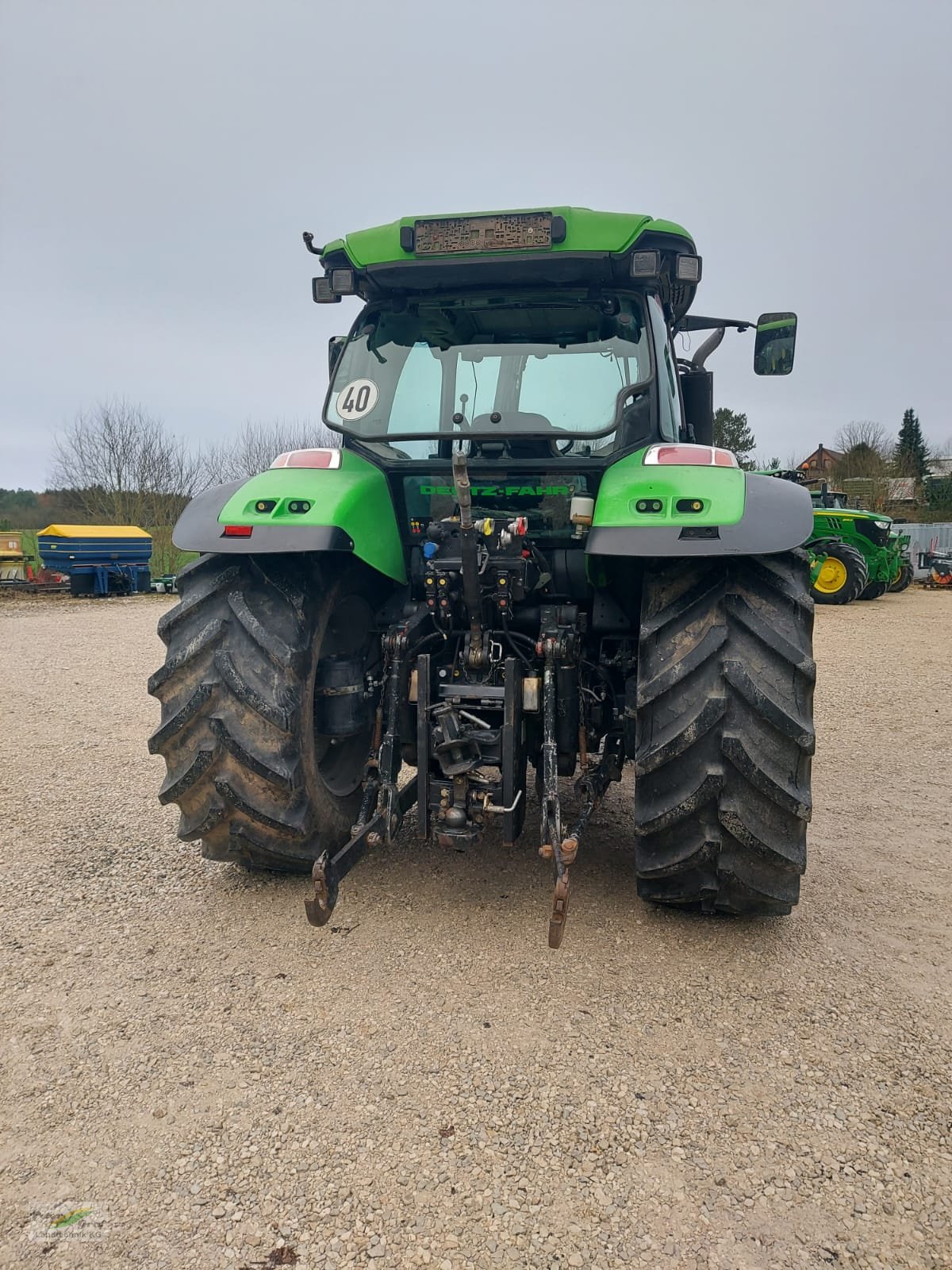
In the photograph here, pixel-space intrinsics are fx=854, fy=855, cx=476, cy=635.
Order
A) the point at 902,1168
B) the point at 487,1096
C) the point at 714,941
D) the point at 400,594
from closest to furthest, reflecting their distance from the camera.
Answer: the point at 902,1168 → the point at 487,1096 → the point at 714,941 → the point at 400,594

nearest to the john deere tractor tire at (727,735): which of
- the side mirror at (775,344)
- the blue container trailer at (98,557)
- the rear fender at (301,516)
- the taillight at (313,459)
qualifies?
the rear fender at (301,516)

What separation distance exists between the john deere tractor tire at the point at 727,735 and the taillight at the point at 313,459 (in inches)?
52.2

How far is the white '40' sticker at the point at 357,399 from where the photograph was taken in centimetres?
349

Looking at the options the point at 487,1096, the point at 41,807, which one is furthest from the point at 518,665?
the point at 41,807

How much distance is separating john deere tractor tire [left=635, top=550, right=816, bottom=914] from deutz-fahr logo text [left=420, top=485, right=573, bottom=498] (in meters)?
0.61

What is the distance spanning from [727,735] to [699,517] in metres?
0.69

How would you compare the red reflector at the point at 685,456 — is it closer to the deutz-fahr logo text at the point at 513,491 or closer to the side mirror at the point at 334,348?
the deutz-fahr logo text at the point at 513,491

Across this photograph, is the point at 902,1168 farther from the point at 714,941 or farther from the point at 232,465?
the point at 232,465

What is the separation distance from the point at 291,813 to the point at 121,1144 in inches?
46.7

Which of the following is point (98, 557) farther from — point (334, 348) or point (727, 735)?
point (727, 735)

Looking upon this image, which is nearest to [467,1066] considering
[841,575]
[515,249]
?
[515,249]

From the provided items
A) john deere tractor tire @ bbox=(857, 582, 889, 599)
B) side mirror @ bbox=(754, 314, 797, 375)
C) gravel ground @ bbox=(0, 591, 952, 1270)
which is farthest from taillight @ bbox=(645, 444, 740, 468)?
john deere tractor tire @ bbox=(857, 582, 889, 599)

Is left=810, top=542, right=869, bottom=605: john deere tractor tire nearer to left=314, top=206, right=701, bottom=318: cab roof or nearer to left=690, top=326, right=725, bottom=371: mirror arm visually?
left=690, top=326, right=725, bottom=371: mirror arm

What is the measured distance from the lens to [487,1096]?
2.16 metres
